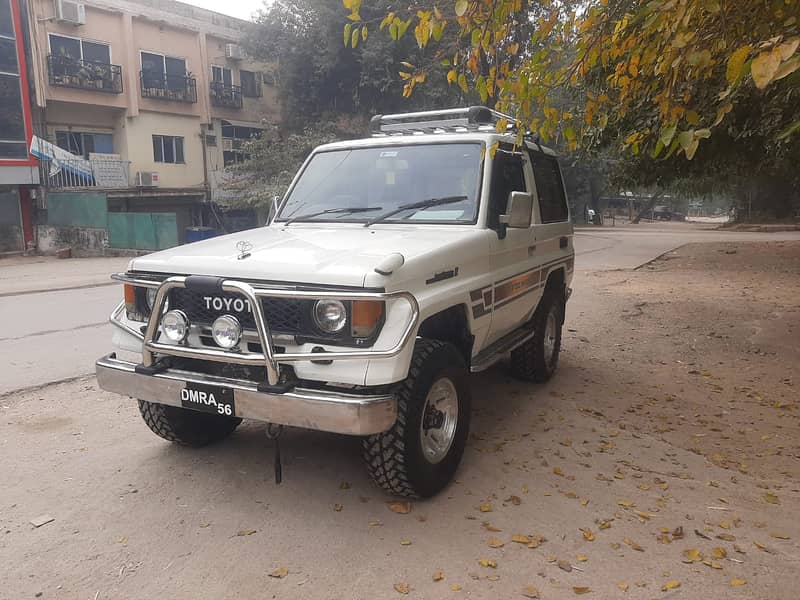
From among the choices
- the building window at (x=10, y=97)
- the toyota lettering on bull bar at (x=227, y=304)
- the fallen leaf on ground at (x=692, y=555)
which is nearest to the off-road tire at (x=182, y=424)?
the toyota lettering on bull bar at (x=227, y=304)

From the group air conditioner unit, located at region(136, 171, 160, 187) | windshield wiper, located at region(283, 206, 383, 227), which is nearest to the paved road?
windshield wiper, located at region(283, 206, 383, 227)

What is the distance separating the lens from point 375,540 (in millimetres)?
3379

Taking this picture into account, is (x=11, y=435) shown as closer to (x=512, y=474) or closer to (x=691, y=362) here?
(x=512, y=474)

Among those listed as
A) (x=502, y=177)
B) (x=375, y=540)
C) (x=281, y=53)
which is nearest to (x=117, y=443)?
(x=375, y=540)

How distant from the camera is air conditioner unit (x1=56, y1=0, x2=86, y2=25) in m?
23.7

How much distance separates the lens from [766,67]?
2301 millimetres

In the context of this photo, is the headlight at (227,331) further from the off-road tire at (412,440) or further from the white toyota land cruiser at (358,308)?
the off-road tire at (412,440)

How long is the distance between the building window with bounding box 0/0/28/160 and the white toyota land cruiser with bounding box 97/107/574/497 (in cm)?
2205

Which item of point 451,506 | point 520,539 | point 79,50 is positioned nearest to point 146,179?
point 79,50

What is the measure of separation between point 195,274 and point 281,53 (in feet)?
82.7

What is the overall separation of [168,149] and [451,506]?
2764cm

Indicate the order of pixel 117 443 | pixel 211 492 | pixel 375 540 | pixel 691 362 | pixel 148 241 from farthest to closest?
pixel 148 241 → pixel 691 362 → pixel 117 443 → pixel 211 492 → pixel 375 540

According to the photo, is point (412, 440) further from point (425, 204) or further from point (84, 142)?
point (84, 142)

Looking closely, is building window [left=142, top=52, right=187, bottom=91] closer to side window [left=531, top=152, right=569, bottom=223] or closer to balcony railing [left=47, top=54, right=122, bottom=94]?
balcony railing [left=47, top=54, right=122, bottom=94]
